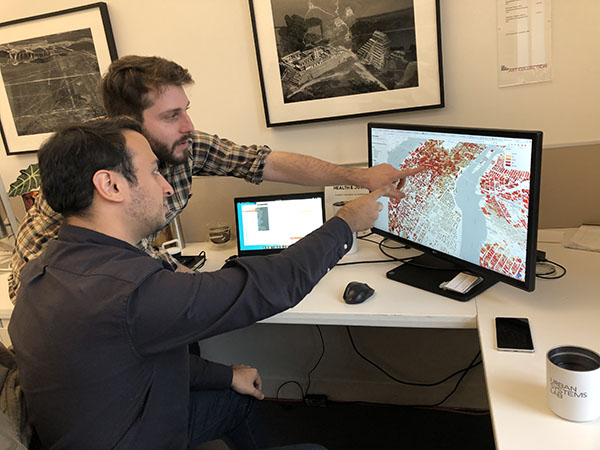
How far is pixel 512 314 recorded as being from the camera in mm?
1235

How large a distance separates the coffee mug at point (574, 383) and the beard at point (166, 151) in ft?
3.78

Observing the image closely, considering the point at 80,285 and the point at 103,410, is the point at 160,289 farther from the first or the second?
the point at 103,410

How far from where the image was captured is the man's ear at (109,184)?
1006 millimetres

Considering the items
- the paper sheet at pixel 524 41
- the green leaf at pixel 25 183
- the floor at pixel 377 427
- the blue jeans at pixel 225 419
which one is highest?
the paper sheet at pixel 524 41

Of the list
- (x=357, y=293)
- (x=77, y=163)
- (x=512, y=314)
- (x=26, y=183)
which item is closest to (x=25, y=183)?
(x=26, y=183)

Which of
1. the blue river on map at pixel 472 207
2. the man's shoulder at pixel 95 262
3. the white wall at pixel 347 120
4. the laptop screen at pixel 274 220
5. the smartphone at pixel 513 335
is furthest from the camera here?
the laptop screen at pixel 274 220

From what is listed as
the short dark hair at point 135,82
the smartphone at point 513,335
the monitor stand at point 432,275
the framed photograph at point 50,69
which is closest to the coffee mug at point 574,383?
the smartphone at point 513,335

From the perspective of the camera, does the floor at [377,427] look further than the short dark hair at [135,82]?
Yes

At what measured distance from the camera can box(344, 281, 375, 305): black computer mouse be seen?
139 cm

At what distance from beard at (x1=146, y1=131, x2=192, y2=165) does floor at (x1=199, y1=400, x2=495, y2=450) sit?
120 cm

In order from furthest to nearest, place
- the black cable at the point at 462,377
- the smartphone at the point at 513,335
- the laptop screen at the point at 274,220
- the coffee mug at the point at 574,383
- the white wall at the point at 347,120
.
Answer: the black cable at the point at 462,377 → the laptop screen at the point at 274,220 → the white wall at the point at 347,120 → the smartphone at the point at 513,335 → the coffee mug at the point at 574,383

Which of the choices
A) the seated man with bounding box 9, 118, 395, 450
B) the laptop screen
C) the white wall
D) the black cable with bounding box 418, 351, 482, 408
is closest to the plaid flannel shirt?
the laptop screen

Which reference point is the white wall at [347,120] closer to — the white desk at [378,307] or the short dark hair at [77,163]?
the white desk at [378,307]

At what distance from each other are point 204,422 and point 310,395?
899 mm
